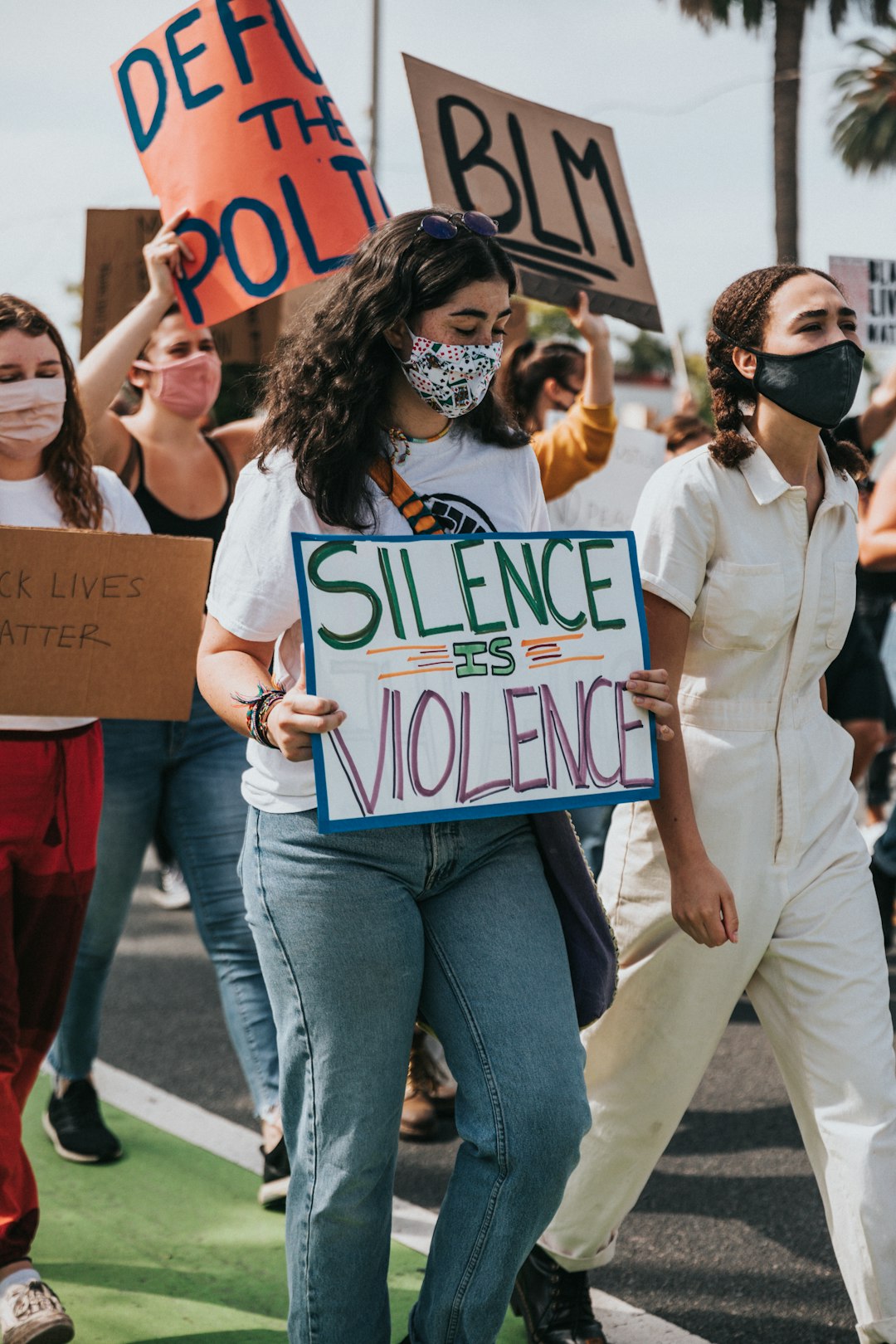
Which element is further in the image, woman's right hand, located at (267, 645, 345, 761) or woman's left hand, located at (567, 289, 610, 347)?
woman's left hand, located at (567, 289, 610, 347)

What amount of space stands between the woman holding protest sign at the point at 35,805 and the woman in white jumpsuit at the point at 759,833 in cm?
110

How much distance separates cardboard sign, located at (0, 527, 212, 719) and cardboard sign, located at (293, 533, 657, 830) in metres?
0.85

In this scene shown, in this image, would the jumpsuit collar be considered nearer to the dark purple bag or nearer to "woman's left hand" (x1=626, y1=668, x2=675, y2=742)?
"woman's left hand" (x1=626, y1=668, x2=675, y2=742)

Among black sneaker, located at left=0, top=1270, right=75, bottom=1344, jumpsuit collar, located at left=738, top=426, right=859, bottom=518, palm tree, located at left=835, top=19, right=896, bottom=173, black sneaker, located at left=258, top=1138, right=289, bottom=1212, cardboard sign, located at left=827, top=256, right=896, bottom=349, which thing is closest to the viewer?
jumpsuit collar, located at left=738, top=426, right=859, bottom=518

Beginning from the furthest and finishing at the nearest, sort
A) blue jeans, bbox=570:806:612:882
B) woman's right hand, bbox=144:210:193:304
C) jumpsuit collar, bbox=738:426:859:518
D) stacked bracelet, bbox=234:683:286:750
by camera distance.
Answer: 1. blue jeans, bbox=570:806:612:882
2. woman's right hand, bbox=144:210:193:304
3. jumpsuit collar, bbox=738:426:859:518
4. stacked bracelet, bbox=234:683:286:750

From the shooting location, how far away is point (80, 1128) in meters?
4.09

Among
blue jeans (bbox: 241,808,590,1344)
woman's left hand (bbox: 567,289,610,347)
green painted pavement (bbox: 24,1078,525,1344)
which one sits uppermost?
woman's left hand (bbox: 567,289,610,347)

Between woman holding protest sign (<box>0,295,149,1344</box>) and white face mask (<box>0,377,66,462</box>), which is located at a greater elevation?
white face mask (<box>0,377,66,462</box>)

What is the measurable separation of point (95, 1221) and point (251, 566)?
205 centimetres

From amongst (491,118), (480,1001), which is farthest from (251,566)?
(491,118)

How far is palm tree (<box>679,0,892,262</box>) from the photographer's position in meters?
17.3

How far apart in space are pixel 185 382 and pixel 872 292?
9.20 ft

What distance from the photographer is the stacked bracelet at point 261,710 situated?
2270 millimetres

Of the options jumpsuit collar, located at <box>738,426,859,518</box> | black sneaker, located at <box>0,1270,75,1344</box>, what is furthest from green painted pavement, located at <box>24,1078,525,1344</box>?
jumpsuit collar, located at <box>738,426,859,518</box>
